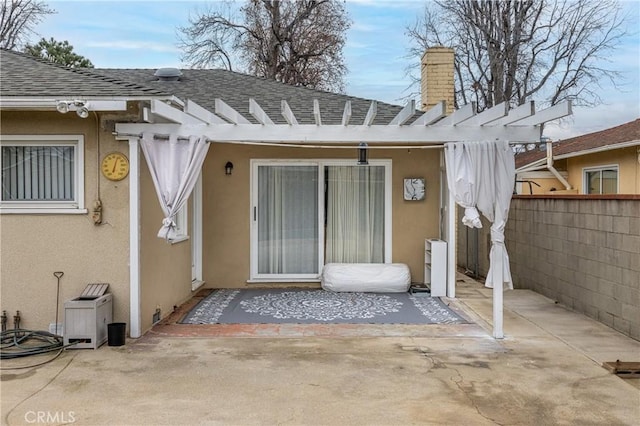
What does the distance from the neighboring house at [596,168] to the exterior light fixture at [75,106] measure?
9.74 m

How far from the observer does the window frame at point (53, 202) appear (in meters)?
6.05

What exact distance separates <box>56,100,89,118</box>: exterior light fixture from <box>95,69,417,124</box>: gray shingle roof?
3.30 m

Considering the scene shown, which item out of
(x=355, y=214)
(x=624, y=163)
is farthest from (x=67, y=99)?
(x=624, y=163)

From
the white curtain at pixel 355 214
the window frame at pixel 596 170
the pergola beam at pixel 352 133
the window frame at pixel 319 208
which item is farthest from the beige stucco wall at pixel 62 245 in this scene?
the window frame at pixel 596 170

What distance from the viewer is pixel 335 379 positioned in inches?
189

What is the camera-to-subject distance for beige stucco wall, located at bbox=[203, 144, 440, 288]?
927cm

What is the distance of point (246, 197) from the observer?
30.5ft

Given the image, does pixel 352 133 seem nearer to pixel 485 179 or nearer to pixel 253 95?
pixel 485 179

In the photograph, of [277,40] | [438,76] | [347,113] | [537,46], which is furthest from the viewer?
[277,40]

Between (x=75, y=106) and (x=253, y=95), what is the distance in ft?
16.1

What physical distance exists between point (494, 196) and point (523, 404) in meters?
2.68

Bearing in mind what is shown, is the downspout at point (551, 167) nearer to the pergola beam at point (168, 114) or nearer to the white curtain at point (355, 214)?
the white curtain at point (355, 214)

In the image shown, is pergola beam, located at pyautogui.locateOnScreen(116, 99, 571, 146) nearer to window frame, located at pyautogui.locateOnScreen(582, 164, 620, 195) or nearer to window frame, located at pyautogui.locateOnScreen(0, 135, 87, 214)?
window frame, located at pyautogui.locateOnScreen(0, 135, 87, 214)

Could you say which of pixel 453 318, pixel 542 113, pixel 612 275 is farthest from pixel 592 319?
pixel 542 113
